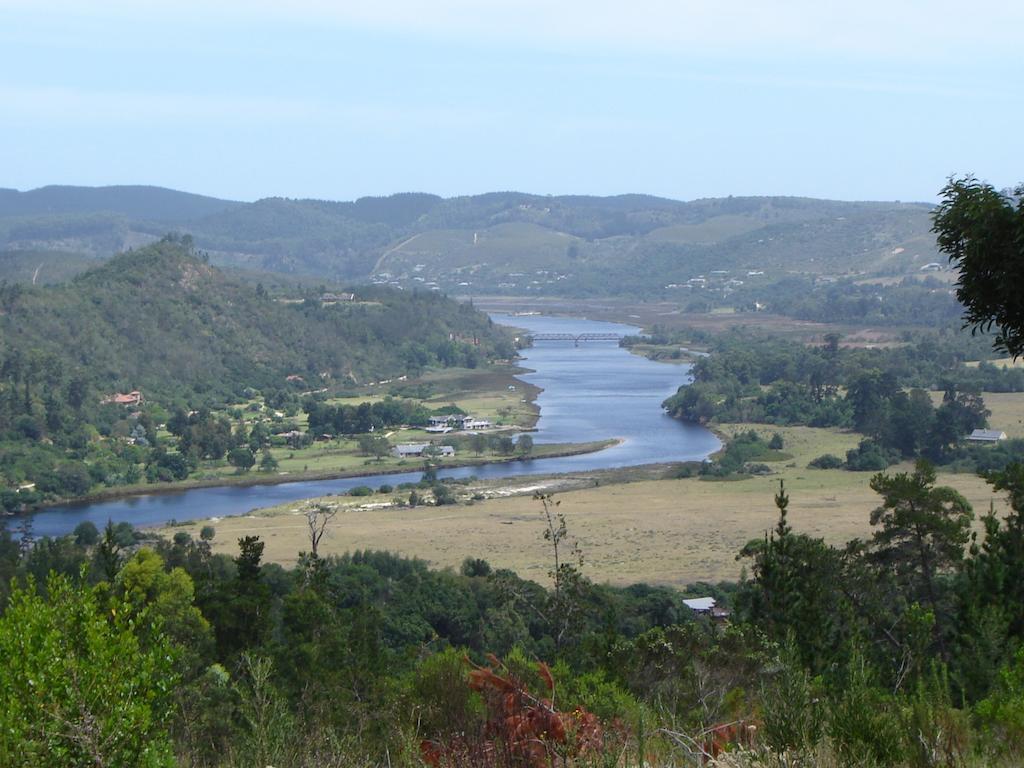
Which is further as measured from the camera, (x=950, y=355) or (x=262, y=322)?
(x=262, y=322)

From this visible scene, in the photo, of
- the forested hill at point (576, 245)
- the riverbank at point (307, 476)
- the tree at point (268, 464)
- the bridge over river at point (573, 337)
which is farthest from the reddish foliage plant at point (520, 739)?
the forested hill at point (576, 245)

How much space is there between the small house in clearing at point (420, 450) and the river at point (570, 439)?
9.59 feet

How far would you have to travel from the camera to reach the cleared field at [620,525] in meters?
29.2

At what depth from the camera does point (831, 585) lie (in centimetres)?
1597

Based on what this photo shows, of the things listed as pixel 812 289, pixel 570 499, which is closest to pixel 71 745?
pixel 570 499

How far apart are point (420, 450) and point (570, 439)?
18.1 feet

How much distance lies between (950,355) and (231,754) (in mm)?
67672

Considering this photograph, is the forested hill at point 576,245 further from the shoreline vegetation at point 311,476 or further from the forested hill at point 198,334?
the shoreline vegetation at point 311,476

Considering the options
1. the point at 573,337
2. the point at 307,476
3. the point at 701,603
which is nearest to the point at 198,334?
the point at 307,476

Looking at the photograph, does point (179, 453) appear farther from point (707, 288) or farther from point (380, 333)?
point (707, 288)

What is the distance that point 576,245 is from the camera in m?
168

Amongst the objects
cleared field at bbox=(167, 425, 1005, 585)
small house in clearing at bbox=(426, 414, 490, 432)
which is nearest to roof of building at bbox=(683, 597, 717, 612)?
cleared field at bbox=(167, 425, 1005, 585)

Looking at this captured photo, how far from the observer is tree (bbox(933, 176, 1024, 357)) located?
6027 mm

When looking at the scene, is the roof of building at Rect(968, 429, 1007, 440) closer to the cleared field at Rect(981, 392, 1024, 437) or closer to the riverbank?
the cleared field at Rect(981, 392, 1024, 437)
